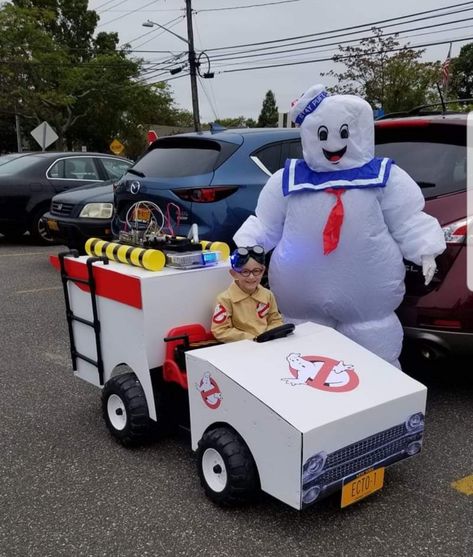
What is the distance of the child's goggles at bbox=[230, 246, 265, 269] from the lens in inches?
103

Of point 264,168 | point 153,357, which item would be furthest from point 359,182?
point 264,168

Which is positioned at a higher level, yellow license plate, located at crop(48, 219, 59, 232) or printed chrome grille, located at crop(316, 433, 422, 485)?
yellow license plate, located at crop(48, 219, 59, 232)

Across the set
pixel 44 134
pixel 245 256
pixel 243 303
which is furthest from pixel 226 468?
pixel 44 134

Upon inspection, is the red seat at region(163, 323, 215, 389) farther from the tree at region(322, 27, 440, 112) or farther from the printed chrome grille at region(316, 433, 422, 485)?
the tree at region(322, 27, 440, 112)

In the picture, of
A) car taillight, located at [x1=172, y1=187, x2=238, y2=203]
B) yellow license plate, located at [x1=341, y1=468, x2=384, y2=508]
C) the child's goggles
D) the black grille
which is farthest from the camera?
the black grille

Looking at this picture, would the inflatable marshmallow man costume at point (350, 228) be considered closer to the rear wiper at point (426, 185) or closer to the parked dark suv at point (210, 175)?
the rear wiper at point (426, 185)

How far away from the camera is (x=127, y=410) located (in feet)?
8.73

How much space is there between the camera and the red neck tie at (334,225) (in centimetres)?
273

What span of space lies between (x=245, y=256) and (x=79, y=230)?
165 inches

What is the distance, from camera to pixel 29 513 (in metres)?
2.24

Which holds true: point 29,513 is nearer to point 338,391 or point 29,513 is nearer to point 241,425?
point 241,425

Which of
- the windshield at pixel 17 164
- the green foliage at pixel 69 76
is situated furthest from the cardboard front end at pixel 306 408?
the green foliage at pixel 69 76

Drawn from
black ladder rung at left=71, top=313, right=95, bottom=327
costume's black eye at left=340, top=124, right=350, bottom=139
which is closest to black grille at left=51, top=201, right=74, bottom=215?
black ladder rung at left=71, top=313, right=95, bottom=327

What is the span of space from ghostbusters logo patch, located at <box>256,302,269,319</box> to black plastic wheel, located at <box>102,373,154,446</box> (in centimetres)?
67
